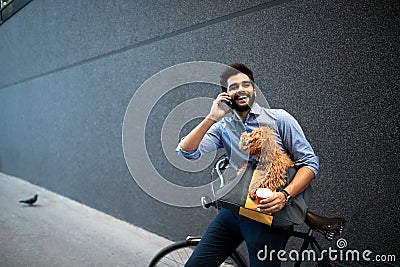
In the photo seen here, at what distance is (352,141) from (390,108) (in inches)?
10.8

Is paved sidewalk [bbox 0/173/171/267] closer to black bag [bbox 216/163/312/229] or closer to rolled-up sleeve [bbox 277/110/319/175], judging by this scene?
black bag [bbox 216/163/312/229]

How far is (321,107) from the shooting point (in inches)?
93.3

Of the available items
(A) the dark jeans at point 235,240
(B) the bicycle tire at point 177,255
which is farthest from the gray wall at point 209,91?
(A) the dark jeans at point 235,240

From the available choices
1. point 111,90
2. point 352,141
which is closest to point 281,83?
point 352,141

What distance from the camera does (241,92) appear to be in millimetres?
1613

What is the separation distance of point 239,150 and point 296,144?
8.6 inches

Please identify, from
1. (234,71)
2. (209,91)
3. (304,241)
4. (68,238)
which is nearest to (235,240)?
(304,241)

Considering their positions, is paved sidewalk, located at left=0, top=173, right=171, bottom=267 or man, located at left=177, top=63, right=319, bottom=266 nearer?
man, located at left=177, top=63, right=319, bottom=266

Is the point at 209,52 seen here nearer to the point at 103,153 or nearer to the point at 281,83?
the point at 281,83

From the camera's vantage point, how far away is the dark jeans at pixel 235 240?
5.08ft

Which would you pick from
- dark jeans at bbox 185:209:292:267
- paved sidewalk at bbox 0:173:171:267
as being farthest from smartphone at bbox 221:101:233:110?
paved sidewalk at bbox 0:173:171:267

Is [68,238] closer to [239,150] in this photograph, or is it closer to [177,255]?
[177,255]

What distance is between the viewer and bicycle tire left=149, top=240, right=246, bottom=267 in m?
1.99

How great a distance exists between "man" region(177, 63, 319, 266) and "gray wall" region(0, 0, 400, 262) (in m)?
0.76
